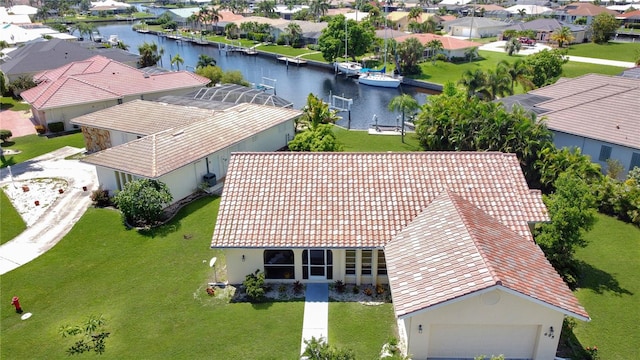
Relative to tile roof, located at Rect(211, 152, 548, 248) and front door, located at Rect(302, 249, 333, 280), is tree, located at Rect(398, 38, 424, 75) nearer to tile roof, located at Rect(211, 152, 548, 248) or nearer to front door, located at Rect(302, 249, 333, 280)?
tile roof, located at Rect(211, 152, 548, 248)

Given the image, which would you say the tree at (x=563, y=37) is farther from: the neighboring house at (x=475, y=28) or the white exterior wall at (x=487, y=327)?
the white exterior wall at (x=487, y=327)

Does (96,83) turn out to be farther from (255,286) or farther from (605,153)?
(605,153)

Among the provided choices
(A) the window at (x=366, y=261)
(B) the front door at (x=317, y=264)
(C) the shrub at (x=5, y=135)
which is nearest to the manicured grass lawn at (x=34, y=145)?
(C) the shrub at (x=5, y=135)

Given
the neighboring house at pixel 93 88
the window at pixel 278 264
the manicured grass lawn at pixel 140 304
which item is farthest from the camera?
the neighboring house at pixel 93 88

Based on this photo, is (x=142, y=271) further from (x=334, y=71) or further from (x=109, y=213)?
(x=334, y=71)

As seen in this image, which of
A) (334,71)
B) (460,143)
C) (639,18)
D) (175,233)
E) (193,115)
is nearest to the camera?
(175,233)

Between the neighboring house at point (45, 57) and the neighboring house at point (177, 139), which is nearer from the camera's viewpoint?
the neighboring house at point (177, 139)

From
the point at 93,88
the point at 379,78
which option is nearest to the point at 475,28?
the point at 379,78

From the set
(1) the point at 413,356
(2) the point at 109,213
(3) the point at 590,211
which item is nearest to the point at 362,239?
(1) the point at 413,356
